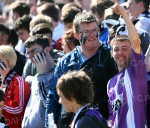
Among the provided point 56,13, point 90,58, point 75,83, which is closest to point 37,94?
point 90,58

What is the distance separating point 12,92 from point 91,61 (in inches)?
43.9

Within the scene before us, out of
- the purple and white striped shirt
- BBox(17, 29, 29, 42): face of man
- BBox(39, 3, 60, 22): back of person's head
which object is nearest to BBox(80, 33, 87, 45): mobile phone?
the purple and white striped shirt

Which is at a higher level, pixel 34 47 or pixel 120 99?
pixel 34 47

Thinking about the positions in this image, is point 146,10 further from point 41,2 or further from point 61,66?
point 41,2

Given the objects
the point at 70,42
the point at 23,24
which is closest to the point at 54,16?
the point at 23,24

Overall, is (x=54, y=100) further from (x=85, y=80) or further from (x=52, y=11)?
(x=52, y=11)

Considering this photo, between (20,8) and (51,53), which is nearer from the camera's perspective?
(51,53)

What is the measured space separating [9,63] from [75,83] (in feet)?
6.78

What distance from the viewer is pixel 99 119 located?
4762 millimetres

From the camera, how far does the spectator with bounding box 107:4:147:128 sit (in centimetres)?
541

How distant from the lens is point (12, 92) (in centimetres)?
656

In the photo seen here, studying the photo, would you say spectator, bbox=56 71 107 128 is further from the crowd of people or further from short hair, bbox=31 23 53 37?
short hair, bbox=31 23 53 37

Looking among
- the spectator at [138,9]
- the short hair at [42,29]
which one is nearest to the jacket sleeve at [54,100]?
the short hair at [42,29]

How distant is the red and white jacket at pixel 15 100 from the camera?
6.52 meters
